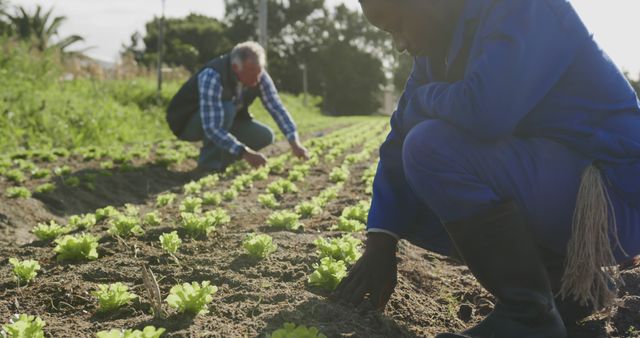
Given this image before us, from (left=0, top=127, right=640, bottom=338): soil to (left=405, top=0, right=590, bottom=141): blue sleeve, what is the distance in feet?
2.57

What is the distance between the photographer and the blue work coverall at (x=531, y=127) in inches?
70.6

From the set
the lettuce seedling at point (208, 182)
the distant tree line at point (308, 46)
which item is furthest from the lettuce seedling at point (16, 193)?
the distant tree line at point (308, 46)

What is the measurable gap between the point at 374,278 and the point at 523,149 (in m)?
0.68

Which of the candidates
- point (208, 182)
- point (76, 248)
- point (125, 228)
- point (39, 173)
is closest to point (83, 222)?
point (125, 228)

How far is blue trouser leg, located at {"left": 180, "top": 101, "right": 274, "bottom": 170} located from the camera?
6938 mm

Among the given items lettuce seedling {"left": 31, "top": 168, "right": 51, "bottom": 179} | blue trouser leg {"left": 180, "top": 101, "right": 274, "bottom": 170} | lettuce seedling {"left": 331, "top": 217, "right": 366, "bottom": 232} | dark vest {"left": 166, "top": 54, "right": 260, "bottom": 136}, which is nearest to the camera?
lettuce seedling {"left": 331, "top": 217, "right": 366, "bottom": 232}

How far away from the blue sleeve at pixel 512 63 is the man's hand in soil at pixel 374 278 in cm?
57

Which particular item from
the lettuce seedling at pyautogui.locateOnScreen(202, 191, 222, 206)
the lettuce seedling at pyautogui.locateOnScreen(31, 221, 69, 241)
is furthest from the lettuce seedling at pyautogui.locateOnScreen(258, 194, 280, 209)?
the lettuce seedling at pyautogui.locateOnScreen(31, 221, 69, 241)

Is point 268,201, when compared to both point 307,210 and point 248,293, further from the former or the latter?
point 248,293

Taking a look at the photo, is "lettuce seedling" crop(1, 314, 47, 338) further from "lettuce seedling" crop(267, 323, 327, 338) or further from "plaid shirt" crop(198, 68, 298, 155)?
"plaid shirt" crop(198, 68, 298, 155)

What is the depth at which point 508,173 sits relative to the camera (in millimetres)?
1925

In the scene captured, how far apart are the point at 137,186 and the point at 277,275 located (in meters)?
4.00

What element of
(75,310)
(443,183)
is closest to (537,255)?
(443,183)

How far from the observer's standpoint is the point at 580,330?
7.72ft
